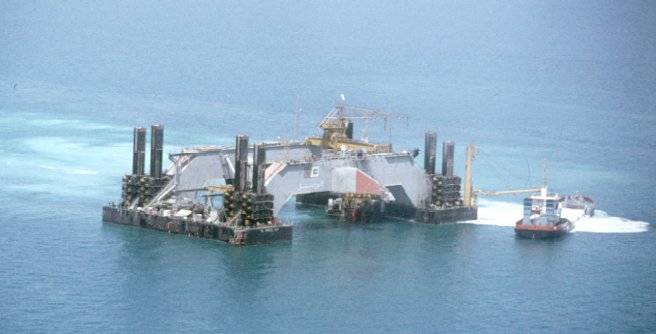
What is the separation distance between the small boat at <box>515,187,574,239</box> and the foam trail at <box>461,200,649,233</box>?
326 centimetres

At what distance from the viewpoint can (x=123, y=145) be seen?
184 meters

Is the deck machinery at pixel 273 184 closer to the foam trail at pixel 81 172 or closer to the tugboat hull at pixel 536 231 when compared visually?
the tugboat hull at pixel 536 231

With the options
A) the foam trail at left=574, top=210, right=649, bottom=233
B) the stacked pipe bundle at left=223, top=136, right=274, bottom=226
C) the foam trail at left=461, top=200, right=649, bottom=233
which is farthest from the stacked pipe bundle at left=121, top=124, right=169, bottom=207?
the foam trail at left=574, top=210, right=649, bottom=233

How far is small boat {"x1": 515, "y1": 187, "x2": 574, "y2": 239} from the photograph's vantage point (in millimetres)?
141000

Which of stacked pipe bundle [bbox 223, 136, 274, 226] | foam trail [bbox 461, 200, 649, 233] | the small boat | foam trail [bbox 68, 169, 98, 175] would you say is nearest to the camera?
stacked pipe bundle [bbox 223, 136, 274, 226]

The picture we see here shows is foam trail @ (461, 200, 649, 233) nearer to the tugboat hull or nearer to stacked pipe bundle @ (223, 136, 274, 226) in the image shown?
the tugboat hull

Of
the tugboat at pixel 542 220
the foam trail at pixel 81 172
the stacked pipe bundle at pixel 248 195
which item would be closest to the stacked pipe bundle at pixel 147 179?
the stacked pipe bundle at pixel 248 195

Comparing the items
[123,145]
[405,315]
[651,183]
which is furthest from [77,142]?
[405,315]

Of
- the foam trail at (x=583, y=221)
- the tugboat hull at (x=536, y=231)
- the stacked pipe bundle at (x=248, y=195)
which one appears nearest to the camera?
the stacked pipe bundle at (x=248, y=195)

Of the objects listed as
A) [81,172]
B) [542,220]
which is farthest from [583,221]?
[81,172]

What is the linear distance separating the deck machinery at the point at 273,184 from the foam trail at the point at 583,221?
8.75ft

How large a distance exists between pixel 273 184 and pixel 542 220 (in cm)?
2527

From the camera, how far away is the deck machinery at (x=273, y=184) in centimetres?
13250

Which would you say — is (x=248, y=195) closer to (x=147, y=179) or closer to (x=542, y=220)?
(x=147, y=179)
